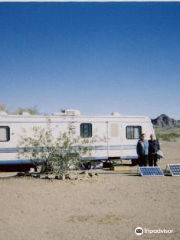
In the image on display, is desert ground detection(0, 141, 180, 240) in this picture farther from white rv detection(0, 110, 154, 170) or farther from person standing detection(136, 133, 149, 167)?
white rv detection(0, 110, 154, 170)

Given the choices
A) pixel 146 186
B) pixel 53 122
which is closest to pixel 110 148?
pixel 53 122

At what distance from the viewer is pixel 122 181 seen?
10.9 m

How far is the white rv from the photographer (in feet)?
46.2

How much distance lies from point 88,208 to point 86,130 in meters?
7.73

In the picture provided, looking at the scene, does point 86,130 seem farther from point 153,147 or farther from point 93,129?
point 153,147

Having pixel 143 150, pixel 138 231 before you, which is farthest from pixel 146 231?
pixel 143 150

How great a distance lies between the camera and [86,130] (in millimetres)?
15195

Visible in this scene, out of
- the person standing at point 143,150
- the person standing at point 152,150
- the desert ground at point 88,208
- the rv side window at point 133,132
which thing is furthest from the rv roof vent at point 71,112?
the desert ground at point 88,208

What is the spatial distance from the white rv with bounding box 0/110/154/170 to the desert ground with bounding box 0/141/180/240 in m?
3.29

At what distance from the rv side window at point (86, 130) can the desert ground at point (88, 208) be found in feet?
14.1

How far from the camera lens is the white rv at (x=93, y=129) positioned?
14086 mm

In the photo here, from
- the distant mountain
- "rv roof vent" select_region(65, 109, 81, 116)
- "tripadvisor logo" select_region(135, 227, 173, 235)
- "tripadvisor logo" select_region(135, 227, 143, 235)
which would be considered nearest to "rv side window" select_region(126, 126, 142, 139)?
"rv roof vent" select_region(65, 109, 81, 116)

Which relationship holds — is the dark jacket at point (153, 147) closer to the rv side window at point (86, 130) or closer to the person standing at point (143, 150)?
the person standing at point (143, 150)

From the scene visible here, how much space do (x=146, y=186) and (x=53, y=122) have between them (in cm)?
598
